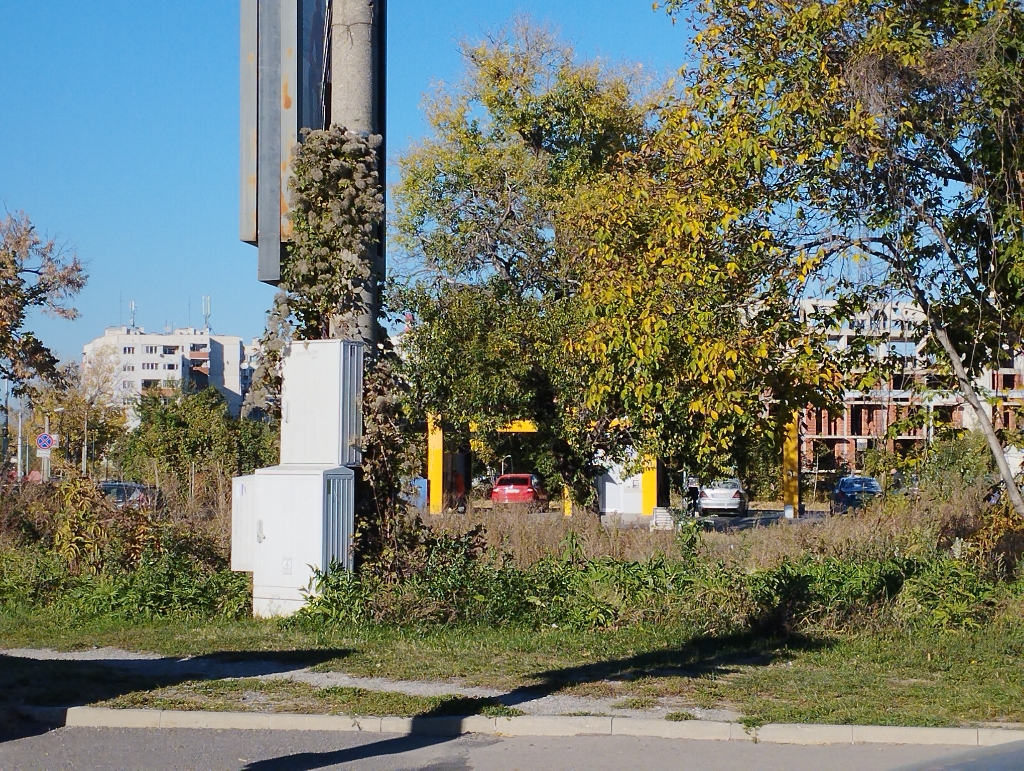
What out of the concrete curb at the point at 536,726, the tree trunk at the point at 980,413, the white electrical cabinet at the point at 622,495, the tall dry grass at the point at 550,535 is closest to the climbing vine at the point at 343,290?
the tall dry grass at the point at 550,535

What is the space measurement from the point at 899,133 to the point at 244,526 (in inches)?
318

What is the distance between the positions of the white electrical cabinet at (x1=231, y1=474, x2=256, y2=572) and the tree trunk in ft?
24.9

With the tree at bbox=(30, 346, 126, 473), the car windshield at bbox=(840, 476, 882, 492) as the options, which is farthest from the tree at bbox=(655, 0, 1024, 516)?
the tree at bbox=(30, 346, 126, 473)

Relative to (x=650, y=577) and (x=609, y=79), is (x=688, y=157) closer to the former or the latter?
(x=650, y=577)

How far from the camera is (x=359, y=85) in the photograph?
12.3 m

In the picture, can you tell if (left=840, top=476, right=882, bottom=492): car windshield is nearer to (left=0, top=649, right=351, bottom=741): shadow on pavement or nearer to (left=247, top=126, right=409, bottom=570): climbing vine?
(left=247, top=126, right=409, bottom=570): climbing vine

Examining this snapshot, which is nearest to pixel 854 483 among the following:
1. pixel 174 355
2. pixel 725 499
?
pixel 725 499

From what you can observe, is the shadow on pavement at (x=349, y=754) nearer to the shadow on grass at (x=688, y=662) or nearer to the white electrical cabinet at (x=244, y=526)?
the shadow on grass at (x=688, y=662)

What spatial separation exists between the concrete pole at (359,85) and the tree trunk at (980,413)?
6193 millimetres

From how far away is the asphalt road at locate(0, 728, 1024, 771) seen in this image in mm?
6969

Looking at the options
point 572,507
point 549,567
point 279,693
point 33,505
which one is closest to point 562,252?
point 572,507

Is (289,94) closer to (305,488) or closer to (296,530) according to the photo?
(305,488)

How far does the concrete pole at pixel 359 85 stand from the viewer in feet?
40.0

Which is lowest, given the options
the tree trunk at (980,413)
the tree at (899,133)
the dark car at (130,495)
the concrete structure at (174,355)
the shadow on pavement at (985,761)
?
the shadow on pavement at (985,761)
